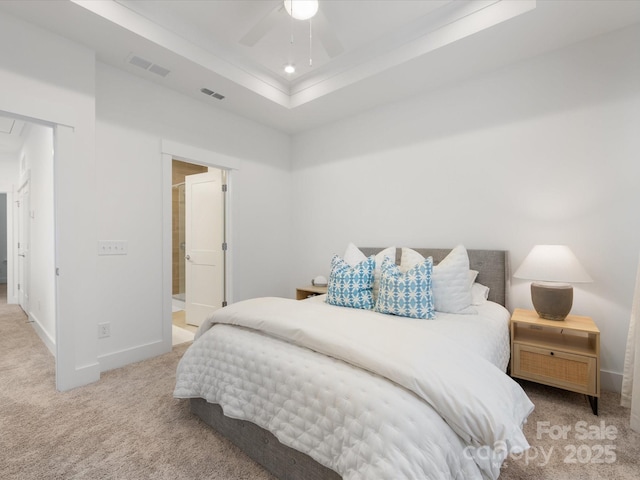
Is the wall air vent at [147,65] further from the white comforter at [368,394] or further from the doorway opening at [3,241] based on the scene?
the doorway opening at [3,241]

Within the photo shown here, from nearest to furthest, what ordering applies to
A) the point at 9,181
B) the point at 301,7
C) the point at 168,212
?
the point at 301,7 → the point at 168,212 → the point at 9,181

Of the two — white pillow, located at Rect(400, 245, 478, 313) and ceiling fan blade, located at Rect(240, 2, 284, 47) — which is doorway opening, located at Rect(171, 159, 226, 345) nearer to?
ceiling fan blade, located at Rect(240, 2, 284, 47)

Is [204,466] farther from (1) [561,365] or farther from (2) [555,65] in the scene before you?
(2) [555,65]

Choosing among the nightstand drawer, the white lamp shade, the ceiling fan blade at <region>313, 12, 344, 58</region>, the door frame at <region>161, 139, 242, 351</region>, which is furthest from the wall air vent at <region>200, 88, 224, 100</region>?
the nightstand drawer

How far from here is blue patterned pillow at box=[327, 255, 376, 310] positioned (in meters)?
2.35

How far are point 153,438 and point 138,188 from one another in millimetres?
2062

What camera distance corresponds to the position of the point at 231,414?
1547 mm

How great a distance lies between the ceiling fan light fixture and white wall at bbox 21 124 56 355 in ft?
8.44

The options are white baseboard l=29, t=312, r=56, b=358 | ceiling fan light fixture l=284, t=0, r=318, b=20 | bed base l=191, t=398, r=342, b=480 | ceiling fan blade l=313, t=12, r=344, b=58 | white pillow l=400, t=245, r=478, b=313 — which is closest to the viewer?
bed base l=191, t=398, r=342, b=480

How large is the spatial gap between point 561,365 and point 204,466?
2.26 metres

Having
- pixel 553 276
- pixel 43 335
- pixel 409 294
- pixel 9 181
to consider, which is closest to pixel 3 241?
pixel 9 181

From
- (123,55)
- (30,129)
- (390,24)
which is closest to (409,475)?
(390,24)

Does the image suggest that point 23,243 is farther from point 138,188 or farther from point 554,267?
point 554,267

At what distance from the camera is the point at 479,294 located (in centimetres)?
252
